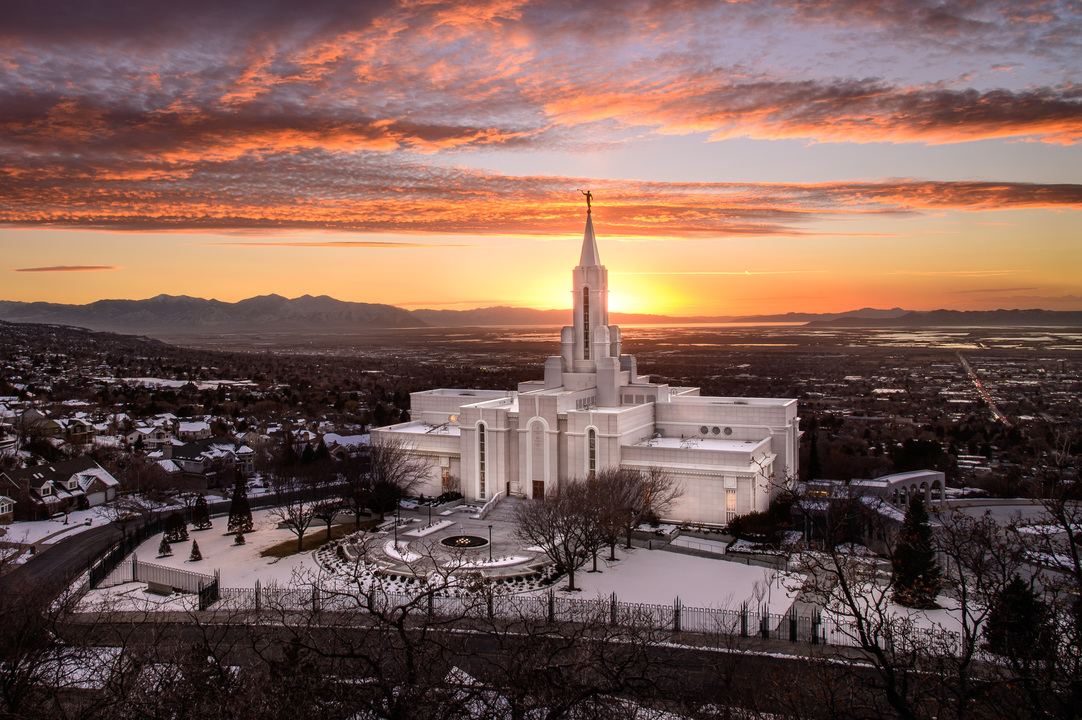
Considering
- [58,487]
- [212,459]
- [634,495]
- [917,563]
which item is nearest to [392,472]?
[634,495]

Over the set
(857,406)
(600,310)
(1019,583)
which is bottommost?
(857,406)

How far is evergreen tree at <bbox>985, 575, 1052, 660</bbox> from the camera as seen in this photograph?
15.6 metres

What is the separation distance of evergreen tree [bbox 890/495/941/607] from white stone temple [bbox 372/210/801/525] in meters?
11.6

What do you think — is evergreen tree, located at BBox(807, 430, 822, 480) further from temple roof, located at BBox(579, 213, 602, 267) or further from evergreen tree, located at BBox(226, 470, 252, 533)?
evergreen tree, located at BBox(226, 470, 252, 533)

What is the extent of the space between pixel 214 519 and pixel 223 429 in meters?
32.1

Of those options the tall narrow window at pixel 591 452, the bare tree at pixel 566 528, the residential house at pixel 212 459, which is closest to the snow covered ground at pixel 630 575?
the bare tree at pixel 566 528

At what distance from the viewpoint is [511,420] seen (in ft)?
154

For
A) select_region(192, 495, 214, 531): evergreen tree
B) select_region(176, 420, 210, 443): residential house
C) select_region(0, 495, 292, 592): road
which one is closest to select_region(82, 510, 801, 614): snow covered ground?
select_region(0, 495, 292, 592): road

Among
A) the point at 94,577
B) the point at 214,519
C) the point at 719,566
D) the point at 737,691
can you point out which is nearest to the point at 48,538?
the point at 214,519

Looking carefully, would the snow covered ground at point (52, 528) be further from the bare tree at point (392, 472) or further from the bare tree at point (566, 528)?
the bare tree at point (566, 528)

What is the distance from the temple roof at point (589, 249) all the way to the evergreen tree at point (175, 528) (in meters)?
29.4

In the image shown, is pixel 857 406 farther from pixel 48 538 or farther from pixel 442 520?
pixel 48 538

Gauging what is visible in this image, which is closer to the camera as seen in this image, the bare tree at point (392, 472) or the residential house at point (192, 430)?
the bare tree at point (392, 472)

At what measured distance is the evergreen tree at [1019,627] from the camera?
15570 millimetres
